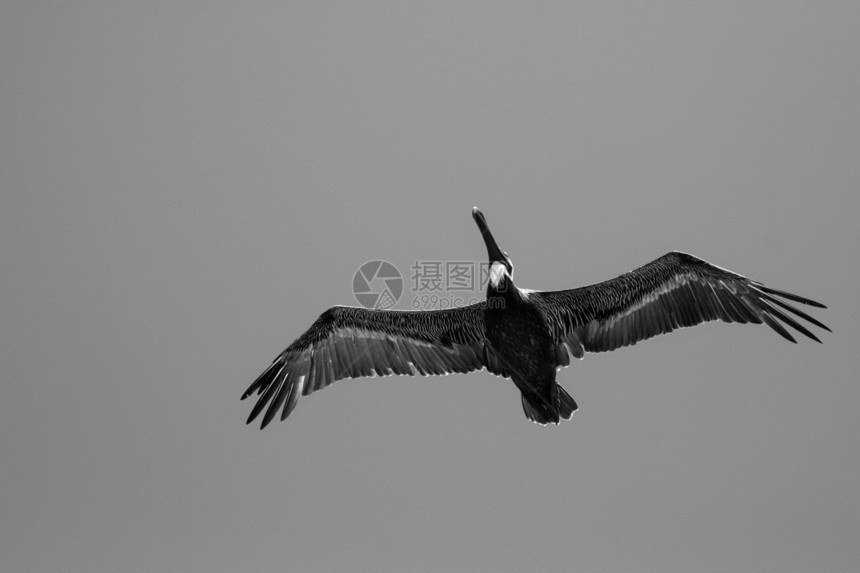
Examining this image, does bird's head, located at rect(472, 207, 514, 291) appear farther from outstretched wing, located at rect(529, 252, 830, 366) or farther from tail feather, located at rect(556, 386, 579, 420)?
tail feather, located at rect(556, 386, 579, 420)

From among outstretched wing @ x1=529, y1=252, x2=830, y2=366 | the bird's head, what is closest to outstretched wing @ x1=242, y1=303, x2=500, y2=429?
the bird's head

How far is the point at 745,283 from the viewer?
13.2 m

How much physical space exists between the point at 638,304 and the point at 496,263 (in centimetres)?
223

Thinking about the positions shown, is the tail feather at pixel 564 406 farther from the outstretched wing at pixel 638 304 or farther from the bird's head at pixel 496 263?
the bird's head at pixel 496 263

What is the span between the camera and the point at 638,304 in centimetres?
1380

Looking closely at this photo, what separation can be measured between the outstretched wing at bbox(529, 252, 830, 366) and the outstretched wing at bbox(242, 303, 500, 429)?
4.26ft

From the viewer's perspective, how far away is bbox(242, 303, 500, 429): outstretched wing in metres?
14.2

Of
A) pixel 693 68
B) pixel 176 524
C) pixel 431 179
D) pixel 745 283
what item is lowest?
pixel 176 524

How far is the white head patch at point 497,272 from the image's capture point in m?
12.9

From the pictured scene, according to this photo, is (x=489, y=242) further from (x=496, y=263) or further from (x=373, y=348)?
(x=373, y=348)

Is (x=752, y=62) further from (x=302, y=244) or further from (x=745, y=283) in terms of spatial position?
(x=745, y=283)

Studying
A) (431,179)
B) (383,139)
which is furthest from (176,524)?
(383,139)

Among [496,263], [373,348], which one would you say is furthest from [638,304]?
[373,348]

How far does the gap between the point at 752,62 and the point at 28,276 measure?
12733 centimetres
